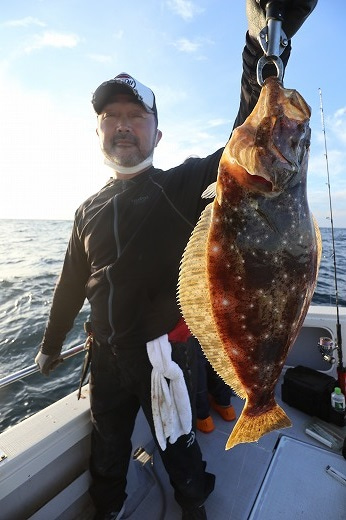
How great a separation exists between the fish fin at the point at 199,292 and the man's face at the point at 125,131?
1.38 m

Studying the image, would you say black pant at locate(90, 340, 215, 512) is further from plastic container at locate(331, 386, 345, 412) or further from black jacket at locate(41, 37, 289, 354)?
plastic container at locate(331, 386, 345, 412)

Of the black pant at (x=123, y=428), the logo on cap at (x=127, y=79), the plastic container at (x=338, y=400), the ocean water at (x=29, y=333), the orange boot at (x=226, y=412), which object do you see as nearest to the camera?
the black pant at (x=123, y=428)

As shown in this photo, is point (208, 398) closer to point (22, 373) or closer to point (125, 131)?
point (22, 373)

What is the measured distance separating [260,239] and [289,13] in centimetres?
107

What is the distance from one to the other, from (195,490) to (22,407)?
4.05 m

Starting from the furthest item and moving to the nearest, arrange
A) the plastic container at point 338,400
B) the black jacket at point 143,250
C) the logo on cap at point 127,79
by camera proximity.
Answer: the plastic container at point 338,400 < the logo on cap at point 127,79 < the black jacket at point 143,250

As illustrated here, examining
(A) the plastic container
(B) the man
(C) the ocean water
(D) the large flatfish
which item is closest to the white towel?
(B) the man

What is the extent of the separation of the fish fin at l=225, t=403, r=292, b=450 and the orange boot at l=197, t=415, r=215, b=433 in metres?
2.42

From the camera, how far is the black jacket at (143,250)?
7.11ft

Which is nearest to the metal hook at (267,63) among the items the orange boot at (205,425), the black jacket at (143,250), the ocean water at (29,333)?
the black jacket at (143,250)

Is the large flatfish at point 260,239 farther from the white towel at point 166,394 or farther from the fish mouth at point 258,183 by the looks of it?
the white towel at point 166,394

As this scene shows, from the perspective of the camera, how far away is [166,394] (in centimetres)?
218

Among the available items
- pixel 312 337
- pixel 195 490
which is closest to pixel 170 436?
pixel 195 490

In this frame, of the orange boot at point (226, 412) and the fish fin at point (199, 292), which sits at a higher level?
the fish fin at point (199, 292)
